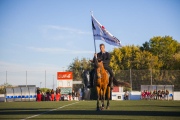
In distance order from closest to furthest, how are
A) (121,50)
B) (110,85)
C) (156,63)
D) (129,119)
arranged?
(129,119), (110,85), (156,63), (121,50)

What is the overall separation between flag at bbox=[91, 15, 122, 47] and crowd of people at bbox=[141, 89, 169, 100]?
80.2 feet

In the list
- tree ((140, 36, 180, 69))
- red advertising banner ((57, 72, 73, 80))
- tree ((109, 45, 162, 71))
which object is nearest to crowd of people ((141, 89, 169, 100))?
red advertising banner ((57, 72, 73, 80))

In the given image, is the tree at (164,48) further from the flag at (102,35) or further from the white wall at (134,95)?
the flag at (102,35)

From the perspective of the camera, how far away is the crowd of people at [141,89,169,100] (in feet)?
115

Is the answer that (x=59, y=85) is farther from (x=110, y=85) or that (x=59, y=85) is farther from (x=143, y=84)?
(x=110, y=85)

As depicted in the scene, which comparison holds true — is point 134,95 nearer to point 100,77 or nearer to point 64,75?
point 64,75

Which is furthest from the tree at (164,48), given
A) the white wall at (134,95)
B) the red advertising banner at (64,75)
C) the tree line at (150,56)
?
the red advertising banner at (64,75)

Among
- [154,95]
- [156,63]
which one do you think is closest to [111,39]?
[154,95]

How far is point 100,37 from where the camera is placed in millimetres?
12711

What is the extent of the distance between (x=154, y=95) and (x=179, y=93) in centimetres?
391

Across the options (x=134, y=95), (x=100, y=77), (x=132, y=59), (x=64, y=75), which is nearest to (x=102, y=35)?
(x=100, y=77)

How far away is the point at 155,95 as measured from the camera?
35625 mm

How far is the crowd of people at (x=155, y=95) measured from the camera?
3494cm

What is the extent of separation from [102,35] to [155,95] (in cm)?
2523
